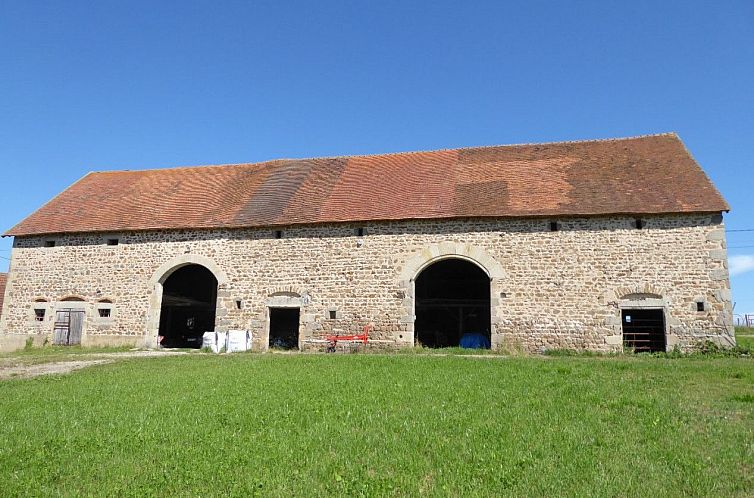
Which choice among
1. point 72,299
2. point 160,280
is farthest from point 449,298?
point 72,299

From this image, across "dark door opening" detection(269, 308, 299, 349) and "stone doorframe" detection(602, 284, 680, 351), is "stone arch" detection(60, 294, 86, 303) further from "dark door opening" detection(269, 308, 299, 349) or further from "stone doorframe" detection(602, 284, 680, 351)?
"stone doorframe" detection(602, 284, 680, 351)

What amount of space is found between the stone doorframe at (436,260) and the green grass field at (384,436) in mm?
5825

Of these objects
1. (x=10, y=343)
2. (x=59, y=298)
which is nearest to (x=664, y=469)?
(x=59, y=298)

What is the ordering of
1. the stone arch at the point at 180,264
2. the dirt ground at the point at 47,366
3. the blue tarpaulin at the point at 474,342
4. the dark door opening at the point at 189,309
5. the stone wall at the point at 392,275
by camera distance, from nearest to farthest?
the dirt ground at the point at 47,366 → the stone wall at the point at 392,275 → the blue tarpaulin at the point at 474,342 → the stone arch at the point at 180,264 → the dark door opening at the point at 189,309

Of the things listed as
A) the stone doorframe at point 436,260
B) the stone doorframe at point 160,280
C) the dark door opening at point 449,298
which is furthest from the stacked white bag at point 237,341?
the dark door opening at point 449,298

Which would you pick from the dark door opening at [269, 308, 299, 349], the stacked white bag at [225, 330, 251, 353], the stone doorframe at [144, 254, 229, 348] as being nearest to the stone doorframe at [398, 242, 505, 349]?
the dark door opening at [269, 308, 299, 349]

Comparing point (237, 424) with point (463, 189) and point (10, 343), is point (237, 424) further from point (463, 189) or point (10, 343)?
point (10, 343)

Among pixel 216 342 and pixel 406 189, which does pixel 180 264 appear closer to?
pixel 216 342

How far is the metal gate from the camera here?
Result: 646 inches

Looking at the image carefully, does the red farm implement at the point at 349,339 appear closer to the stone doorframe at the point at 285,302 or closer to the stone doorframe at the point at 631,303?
the stone doorframe at the point at 285,302

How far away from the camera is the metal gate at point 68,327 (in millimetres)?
16406

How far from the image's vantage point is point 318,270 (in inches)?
596

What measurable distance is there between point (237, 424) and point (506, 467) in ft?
9.08

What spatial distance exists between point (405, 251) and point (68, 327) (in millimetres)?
11188
